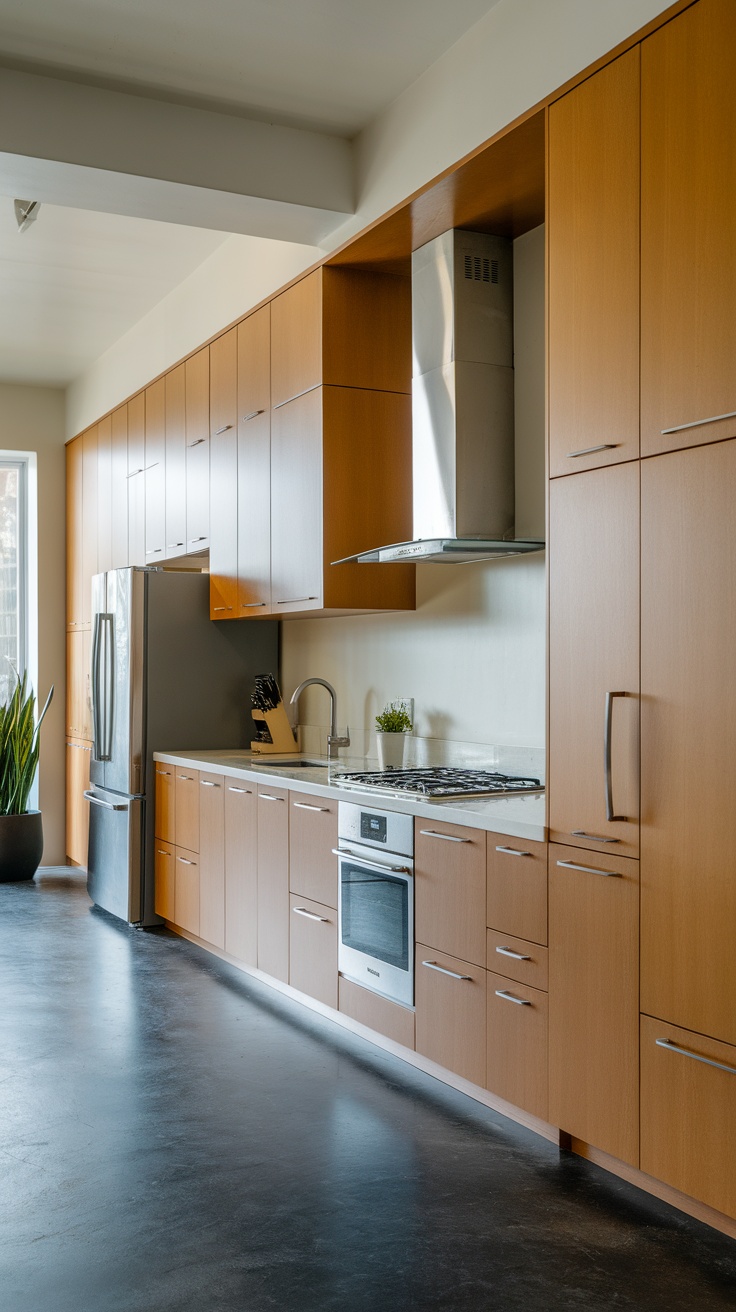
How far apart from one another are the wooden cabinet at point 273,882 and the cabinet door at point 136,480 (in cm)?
247

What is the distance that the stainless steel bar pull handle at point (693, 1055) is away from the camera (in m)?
2.25

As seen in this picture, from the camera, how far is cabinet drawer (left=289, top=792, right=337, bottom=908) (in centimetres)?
381

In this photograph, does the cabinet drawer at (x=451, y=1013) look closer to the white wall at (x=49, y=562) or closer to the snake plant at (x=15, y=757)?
the snake plant at (x=15, y=757)

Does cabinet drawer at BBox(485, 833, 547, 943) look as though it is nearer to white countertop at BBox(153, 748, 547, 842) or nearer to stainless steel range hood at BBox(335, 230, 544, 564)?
white countertop at BBox(153, 748, 547, 842)

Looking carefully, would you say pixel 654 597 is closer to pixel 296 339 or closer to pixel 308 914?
pixel 308 914

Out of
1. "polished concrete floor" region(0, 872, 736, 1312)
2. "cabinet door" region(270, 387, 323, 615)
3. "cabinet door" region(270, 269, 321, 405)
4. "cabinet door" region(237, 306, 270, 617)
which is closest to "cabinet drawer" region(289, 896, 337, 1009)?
"polished concrete floor" region(0, 872, 736, 1312)

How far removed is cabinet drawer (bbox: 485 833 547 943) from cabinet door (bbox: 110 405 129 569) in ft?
13.8

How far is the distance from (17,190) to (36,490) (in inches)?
161

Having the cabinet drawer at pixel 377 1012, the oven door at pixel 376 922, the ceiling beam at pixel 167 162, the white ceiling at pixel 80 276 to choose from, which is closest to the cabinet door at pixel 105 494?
the white ceiling at pixel 80 276

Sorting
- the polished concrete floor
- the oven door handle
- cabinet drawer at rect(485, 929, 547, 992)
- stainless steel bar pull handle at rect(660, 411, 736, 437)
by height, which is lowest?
the polished concrete floor

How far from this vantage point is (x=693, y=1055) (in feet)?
7.65

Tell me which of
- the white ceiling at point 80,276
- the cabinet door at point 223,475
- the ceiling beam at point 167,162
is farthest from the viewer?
the cabinet door at point 223,475

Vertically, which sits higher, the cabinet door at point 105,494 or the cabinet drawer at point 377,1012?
the cabinet door at point 105,494

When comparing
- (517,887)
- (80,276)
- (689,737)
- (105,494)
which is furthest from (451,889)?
(105,494)
